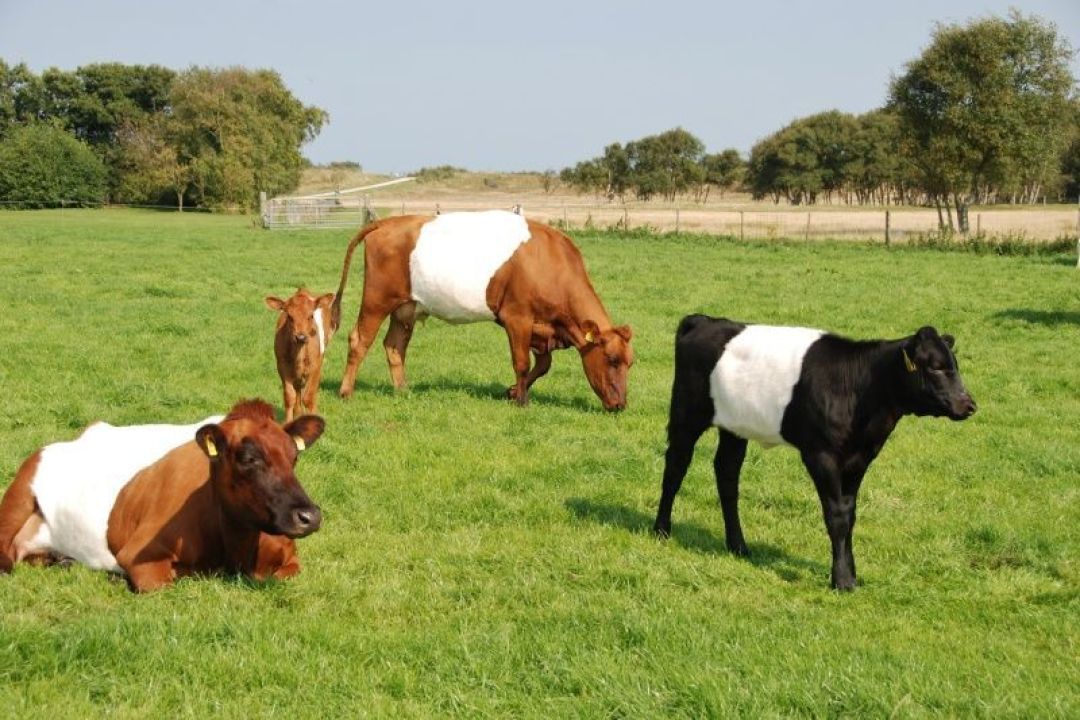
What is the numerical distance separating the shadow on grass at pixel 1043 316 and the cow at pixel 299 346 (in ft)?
40.2

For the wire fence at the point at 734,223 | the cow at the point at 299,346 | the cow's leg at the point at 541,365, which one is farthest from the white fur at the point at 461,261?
the wire fence at the point at 734,223

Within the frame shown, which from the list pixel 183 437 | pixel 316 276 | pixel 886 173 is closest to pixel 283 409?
pixel 183 437

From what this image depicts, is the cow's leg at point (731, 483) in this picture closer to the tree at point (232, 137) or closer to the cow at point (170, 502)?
the cow at point (170, 502)

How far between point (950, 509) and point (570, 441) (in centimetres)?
353

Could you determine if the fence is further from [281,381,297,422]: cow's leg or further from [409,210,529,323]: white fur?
[281,381,297,422]: cow's leg

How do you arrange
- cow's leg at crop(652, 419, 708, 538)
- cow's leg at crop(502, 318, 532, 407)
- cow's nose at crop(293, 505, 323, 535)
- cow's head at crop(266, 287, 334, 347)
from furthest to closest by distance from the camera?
cow's leg at crop(502, 318, 532, 407), cow's head at crop(266, 287, 334, 347), cow's leg at crop(652, 419, 708, 538), cow's nose at crop(293, 505, 323, 535)

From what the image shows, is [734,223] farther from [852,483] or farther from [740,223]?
[852,483]

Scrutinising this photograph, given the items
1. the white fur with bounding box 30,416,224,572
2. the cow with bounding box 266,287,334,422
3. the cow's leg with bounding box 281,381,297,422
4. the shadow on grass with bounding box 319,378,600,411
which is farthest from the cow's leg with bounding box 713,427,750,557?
the cow's leg with bounding box 281,381,297,422

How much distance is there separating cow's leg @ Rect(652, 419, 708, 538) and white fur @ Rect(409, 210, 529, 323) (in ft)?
17.4

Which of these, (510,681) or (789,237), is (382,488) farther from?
(789,237)

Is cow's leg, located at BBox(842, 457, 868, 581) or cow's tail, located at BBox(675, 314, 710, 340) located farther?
cow's tail, located at BBox(675, 314, 710, 340)

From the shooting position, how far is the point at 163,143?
76.1 metres

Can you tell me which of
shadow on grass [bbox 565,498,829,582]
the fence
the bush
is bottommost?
shadow on grass [bbox 565,498,829,582]

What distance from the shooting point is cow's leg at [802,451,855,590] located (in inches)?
244
